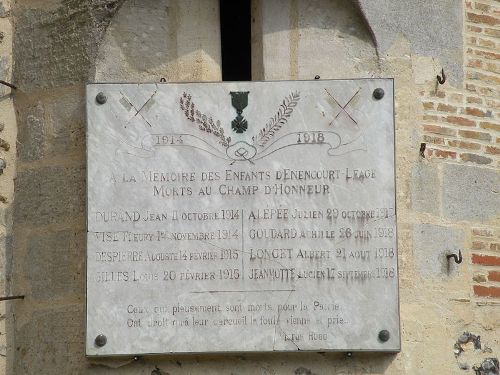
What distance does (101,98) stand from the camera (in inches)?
254

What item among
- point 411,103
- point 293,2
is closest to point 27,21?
point 293,2

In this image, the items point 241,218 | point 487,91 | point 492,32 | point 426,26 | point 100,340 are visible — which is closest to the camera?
point 100,340

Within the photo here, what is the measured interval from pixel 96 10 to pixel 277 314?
1698 millimetres

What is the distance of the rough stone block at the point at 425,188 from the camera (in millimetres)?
6547

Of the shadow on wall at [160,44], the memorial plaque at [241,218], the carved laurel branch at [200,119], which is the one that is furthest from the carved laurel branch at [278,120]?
the shadow on wall at [160,44]

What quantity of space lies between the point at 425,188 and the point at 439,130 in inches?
12.1

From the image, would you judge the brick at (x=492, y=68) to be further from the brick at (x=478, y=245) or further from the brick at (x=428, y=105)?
the brick at (x=478, y=245)

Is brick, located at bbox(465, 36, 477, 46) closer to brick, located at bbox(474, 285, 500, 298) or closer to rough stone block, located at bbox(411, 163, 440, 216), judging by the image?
rough stone block, located at bbox(411, 163, 440, 216)

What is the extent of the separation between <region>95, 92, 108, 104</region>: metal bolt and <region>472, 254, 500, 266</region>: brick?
1877 millimetres

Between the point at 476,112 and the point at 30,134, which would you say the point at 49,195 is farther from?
the point at 476,112

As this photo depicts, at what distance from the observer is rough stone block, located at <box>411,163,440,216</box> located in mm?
6547

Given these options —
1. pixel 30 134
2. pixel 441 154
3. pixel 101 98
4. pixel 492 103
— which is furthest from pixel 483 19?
pixel 30 134

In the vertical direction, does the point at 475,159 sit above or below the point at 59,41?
below

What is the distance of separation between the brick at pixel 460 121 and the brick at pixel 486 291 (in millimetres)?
794
